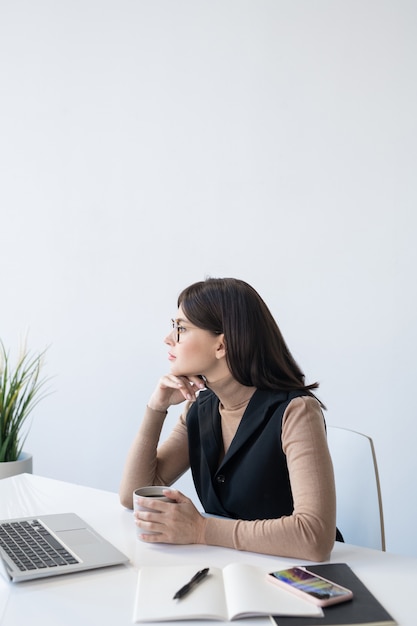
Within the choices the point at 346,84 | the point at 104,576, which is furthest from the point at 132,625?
the point at 346,84

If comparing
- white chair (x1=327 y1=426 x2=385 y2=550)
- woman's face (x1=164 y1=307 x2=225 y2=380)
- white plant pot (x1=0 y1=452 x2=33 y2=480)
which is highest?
woman's face (x1=164 y1=307 x2=225 y2=380)

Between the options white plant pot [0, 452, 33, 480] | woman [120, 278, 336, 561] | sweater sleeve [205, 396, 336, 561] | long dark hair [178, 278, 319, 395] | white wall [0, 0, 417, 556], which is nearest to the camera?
sweater sleeve [205, 396, 336, 561]

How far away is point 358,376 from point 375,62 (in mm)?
1148

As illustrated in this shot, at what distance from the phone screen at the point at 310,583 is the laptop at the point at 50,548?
0.29 metres

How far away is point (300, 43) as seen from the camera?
279cm

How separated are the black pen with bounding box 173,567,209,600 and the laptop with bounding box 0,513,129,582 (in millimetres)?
161

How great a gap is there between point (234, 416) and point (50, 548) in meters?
0.58

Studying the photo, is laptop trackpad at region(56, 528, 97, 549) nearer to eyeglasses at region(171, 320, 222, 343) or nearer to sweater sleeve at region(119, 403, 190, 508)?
sweater sleeve at region(119, 403, 190, 508)

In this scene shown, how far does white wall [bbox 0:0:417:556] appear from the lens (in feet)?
8.62

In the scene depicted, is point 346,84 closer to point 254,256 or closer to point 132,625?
point 254,256

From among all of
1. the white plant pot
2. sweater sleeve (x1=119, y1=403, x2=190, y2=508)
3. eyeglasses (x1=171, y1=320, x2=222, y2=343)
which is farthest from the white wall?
eyeglasses (x1=171, y1=320, x2=222, y2=343)

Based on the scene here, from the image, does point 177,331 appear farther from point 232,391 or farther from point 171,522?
point 171,522

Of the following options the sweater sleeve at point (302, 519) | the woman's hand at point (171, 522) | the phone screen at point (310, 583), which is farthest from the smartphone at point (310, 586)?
the woman's hand at point (171, 522)

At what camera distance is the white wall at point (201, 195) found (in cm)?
263
